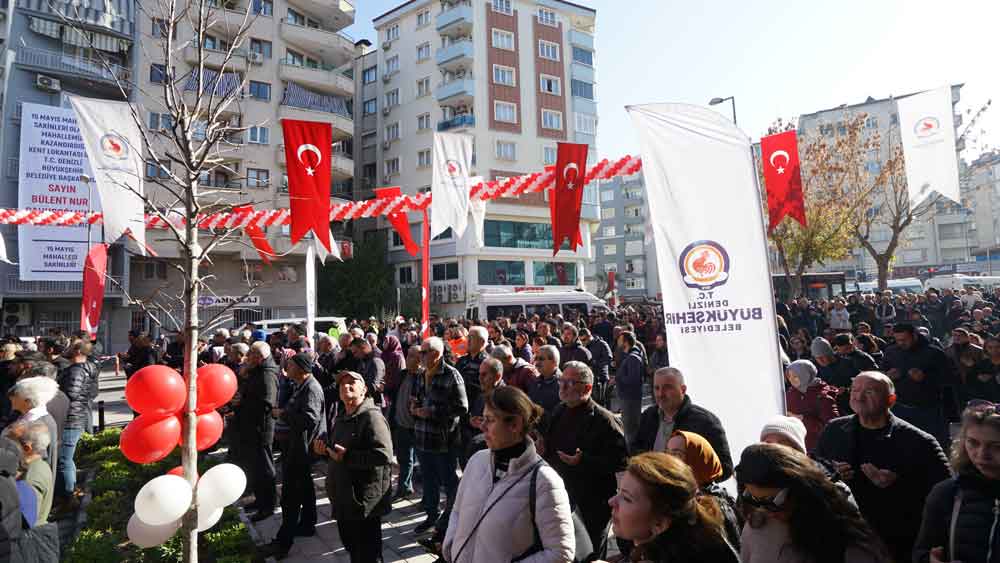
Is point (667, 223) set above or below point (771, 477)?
above

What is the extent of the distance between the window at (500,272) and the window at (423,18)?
18.4 meters

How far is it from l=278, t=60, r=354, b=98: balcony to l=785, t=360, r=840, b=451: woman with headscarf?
118ft

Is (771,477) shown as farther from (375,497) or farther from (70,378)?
(70,378)

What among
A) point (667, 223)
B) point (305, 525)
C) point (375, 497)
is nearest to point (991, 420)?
point (667, 223)

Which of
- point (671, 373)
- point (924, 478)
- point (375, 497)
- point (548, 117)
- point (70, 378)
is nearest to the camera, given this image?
point (924, 478)

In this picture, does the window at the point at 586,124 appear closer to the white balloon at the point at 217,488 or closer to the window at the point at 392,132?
the window at the point at 392,132

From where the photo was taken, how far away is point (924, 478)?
129 inches

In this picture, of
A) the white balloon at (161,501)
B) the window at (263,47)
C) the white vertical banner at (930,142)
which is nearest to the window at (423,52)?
the window at (263,47)

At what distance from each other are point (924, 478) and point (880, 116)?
76.1m

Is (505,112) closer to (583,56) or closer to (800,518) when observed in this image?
(583,56)

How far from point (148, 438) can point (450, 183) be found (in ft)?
24.3

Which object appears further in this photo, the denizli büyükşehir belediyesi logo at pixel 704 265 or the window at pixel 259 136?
the window at pixel 259 136

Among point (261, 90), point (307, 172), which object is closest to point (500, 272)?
point (261, 90)

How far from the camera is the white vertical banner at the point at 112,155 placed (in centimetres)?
962
